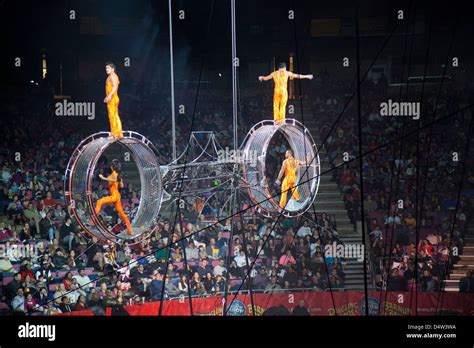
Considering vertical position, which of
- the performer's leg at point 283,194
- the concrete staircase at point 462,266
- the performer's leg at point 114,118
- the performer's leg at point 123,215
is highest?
the performer's leg at point 114,118

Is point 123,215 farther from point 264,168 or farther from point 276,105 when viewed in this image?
point 276,105

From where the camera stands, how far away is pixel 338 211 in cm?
1005

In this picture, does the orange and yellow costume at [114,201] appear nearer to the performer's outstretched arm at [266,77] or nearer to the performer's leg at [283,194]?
the performer's leg at [283,194]

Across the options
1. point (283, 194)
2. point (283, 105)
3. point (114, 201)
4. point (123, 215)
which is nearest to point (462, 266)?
point (283, 194)

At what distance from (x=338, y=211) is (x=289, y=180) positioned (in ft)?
1.95

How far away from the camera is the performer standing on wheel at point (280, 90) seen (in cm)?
989

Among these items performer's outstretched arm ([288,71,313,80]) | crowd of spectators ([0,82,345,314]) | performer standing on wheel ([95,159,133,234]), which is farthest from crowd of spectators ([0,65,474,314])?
performer's outstretched arm ([288,71,313,80])

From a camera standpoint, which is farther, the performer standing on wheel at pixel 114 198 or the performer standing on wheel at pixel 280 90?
the performer standing on wheel at pixel 280 90

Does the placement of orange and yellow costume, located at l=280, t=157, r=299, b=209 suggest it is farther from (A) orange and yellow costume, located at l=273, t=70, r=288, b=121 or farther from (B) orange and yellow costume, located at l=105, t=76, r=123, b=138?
(B) orange and yellow costume, located at l=105, t=76, r=123, b=138

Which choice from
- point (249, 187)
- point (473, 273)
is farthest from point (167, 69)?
point (473, 273)

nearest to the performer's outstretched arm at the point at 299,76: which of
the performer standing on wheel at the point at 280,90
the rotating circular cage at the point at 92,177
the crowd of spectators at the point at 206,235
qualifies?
the performer standing on wheel at the point at 280,90

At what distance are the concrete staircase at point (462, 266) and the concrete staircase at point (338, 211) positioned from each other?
0.76m

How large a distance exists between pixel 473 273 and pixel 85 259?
376 cm

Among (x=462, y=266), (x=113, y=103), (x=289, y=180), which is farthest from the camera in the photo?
(x=289, y=180)
